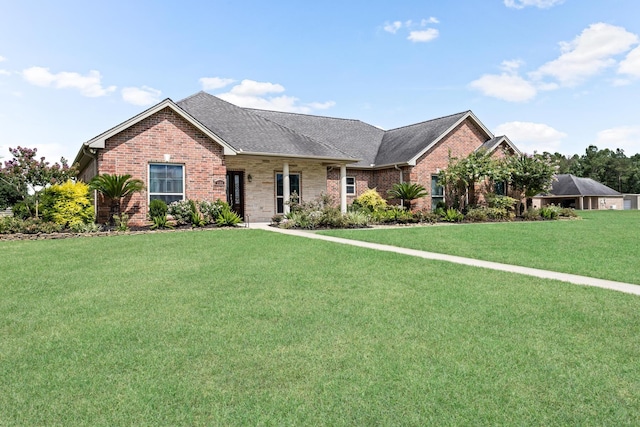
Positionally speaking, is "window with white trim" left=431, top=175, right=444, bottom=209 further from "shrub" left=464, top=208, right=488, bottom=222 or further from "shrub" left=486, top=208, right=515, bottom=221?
"shrub" left=486, top=208, right=515, bottom=221

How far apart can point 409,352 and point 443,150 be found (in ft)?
66.8

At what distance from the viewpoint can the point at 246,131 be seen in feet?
63.1

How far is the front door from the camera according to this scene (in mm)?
19422

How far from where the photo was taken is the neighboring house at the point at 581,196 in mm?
49375

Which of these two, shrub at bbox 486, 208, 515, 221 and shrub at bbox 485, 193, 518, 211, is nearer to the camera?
shrub at bbox 486, 208, 515, 221

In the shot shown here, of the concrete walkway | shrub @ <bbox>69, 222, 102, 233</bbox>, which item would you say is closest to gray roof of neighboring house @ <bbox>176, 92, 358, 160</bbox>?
shrub @ <bbox>69, 222, 102, 233</bbox>

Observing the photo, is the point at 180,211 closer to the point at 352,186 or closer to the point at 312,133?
the point at 352,186

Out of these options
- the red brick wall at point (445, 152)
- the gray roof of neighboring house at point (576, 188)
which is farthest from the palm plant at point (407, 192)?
the gray roof of neighboring house at point (576, 188)

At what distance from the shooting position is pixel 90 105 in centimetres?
1565


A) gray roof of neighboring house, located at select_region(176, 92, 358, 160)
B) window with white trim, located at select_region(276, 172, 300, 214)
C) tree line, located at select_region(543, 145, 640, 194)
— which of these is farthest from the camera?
tree line, located at select_region(543, 145, 640, 194)

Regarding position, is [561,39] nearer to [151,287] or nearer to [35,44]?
[151,287]

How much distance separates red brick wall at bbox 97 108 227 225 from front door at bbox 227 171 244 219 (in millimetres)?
2543

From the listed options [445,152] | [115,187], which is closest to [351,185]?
[445,152]

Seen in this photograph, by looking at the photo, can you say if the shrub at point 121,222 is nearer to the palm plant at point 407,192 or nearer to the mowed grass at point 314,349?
the mowed grass at point 314,349
